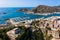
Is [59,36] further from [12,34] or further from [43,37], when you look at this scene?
[12,34]

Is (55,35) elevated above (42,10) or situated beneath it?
elevated above

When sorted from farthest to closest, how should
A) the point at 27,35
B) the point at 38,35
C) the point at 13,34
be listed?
the point at 38,35, the point at 27,35, the point at 13,34

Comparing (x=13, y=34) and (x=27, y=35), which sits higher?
(x=13, y=34)

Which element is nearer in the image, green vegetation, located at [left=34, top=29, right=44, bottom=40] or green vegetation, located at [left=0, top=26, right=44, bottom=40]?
green vegetation, located at [left=0, top=26, right=44, bottom=40]

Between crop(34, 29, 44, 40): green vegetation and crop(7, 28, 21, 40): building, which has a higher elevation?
crop(7, 28, 21, 40): building

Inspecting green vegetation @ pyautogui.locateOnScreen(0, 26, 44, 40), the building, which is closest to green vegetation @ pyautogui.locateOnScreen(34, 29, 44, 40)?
green vegetation @ pyautogui.locateOnScreen(0, 26, 44, 40)

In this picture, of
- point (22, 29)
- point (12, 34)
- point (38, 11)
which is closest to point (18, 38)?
point (12, 34)

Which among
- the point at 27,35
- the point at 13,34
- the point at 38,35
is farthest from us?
the point at 38,35

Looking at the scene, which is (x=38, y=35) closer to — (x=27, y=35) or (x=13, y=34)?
(x=27, y=35)

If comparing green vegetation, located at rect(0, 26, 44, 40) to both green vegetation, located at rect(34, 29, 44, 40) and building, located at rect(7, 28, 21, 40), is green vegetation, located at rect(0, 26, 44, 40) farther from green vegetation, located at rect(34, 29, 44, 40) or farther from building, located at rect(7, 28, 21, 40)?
building, located at rect(7, 28, 21, 40)

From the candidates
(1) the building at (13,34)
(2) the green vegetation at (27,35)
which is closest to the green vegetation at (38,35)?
(2) the green vegetation at (27,35)

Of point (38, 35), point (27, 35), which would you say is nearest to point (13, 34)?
point (27, 35)
